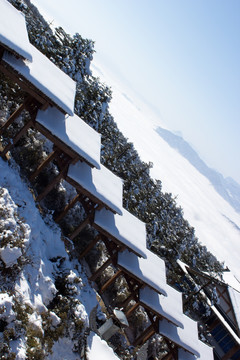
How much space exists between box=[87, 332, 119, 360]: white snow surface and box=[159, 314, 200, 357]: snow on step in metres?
5.91

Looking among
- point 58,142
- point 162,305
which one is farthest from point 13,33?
point 162,305

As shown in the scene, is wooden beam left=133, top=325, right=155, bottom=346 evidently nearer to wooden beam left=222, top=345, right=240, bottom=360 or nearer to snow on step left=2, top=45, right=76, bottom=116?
wooden beam left=222, top=345, right=240, bottom=360

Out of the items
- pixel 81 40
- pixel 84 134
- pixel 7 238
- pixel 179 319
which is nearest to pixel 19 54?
pixel 84 134

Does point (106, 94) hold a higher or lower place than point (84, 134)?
higher

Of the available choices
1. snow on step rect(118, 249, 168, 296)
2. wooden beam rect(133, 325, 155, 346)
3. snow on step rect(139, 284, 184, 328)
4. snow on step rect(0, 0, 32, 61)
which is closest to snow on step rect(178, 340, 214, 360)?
wooden beam rect(133, 325, 155, 346)

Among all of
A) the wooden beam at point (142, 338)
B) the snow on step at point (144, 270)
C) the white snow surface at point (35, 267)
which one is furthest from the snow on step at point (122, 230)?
the wooden beam at point (142, 338)

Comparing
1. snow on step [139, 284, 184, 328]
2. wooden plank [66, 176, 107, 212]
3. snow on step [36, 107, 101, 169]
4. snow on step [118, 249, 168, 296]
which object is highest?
snow on step [36, 107, 101, 169]

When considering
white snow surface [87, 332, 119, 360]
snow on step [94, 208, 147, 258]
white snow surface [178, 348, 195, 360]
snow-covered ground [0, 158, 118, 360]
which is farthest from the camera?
white snow surface [178, 348, 195, 360]

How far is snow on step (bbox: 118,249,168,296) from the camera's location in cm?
1817

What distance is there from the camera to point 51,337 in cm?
1248

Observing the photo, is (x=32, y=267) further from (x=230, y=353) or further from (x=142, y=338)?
(x=230, y=353)

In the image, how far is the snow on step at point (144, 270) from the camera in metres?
18.2

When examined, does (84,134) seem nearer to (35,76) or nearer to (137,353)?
(35,76)

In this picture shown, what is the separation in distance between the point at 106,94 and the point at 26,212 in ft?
66.4
